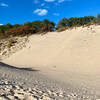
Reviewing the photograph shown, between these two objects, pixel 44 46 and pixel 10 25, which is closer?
pixel 44 46

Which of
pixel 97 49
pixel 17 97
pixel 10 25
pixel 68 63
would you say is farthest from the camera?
pixel 10 25

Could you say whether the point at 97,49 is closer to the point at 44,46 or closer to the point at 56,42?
the point at 56,42

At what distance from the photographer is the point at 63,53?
13.4 metres

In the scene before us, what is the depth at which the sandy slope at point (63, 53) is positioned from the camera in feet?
32.2

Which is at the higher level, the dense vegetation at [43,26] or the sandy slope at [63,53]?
the dense vegetation at [43,26]

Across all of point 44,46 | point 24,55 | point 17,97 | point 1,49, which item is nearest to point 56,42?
point 44,46

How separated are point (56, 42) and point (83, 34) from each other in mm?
4492

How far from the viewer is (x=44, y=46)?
17062 millimetres

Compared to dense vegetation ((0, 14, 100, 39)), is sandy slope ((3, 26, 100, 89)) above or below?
below

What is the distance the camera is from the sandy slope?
980 cm

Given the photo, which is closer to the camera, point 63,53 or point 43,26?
point 63,53

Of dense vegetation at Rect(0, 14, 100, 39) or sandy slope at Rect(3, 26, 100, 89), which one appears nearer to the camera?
sandy slope at Rect(3, 26, 100, 89)

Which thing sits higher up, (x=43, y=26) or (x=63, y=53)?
(x=43, y=26)

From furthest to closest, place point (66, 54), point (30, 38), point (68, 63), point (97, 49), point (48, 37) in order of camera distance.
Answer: point (30, 38)
point (48, 37)
point (66, 54)
point (97, 49)
point (68, 63)
